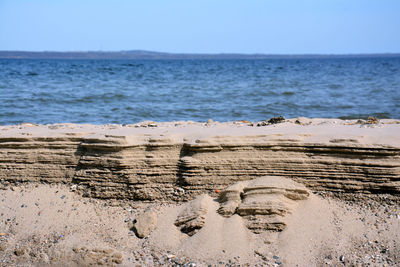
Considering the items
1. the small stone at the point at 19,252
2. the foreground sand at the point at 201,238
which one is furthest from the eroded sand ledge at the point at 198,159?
the small stone at the point at 19,252

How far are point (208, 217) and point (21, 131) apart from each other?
3.02m

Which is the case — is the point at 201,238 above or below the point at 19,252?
above

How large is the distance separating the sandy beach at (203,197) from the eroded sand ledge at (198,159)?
0.01 m

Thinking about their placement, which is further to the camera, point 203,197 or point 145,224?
point 203,197

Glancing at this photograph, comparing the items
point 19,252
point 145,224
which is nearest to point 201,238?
point 145,224

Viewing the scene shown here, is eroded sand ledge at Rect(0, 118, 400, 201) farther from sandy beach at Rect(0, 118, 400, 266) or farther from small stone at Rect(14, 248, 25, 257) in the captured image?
small stone at Rect(14, 248, 25, 257)

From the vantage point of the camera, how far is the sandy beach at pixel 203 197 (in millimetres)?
4441

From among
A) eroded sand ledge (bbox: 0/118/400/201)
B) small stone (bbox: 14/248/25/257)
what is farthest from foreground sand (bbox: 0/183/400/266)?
eroded sand ledge (bbox: 0/118/400/201)

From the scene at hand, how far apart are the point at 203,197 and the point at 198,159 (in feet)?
1.48

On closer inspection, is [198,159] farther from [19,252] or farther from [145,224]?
[19,252]

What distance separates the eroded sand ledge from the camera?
191 inches

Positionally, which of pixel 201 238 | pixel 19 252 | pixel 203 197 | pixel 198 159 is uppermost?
pixel 198 159

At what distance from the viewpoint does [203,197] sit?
5.01m

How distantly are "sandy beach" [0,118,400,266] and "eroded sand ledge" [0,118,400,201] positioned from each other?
0.01 metres
